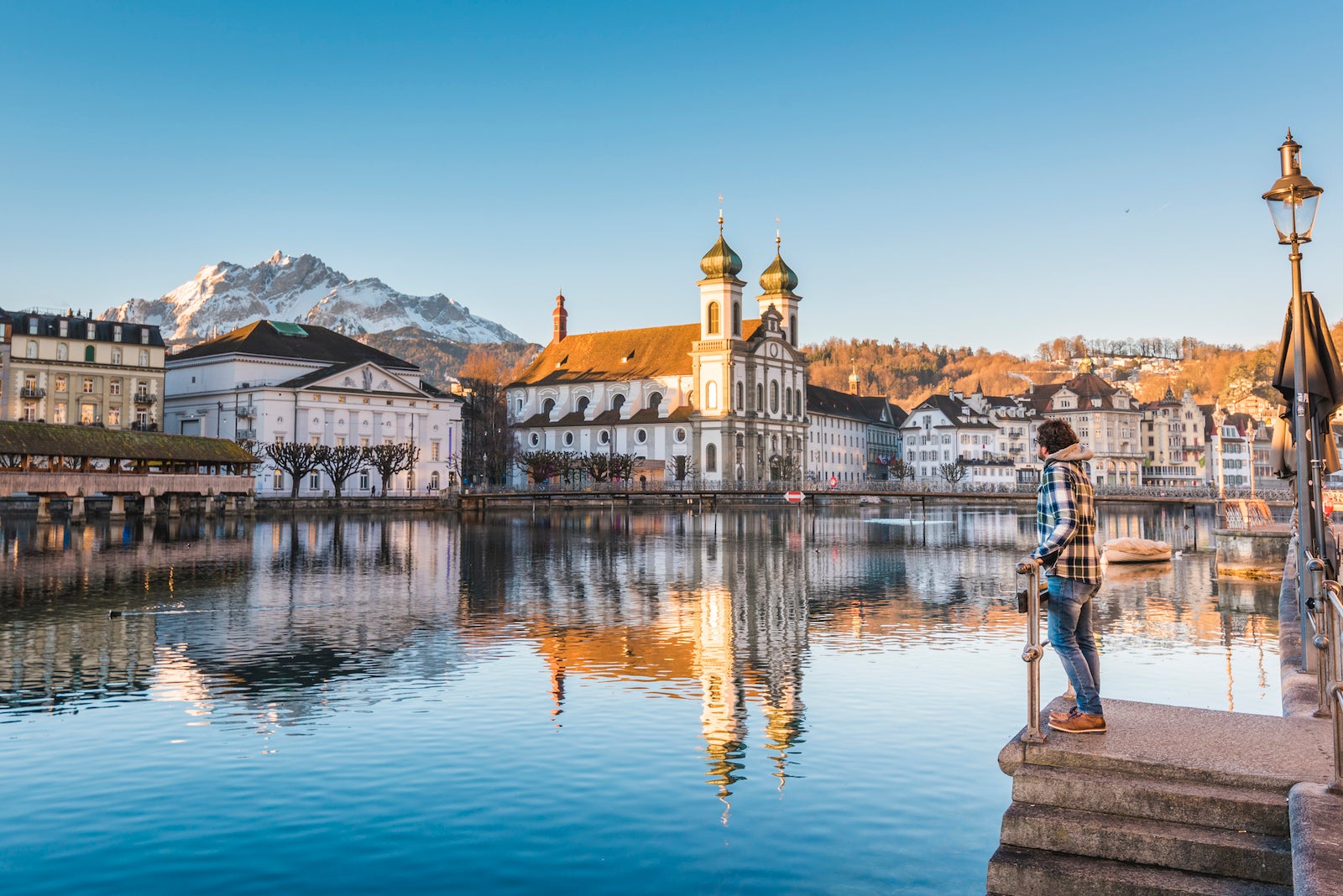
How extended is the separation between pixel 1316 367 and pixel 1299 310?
62 centimetres

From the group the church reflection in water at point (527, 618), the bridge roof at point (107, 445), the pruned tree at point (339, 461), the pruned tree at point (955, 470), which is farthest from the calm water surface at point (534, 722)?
the pruned tree at point (955, 470)

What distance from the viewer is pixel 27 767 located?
12.5m

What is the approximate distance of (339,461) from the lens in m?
89.2

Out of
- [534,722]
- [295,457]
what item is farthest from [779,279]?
[534,722]

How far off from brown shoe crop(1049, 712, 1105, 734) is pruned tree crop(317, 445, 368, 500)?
80955mm

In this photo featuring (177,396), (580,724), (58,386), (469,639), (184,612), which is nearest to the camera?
(580,724)

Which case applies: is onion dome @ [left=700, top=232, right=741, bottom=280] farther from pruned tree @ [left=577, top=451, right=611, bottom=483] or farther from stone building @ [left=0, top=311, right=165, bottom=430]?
stone building @ [left=0, top=311, right=165, bottom=430]

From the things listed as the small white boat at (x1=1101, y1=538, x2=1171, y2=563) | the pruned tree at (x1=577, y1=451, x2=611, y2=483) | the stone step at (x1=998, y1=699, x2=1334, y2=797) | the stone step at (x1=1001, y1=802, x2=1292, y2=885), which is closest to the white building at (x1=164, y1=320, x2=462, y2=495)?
the pruned tree at (x1=577, y1=451, x2=611, y2=483)

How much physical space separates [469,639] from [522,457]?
10668 centimetres

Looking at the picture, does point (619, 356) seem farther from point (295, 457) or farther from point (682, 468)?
point (295, 457)

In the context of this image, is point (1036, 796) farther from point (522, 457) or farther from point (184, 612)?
point (522, 457)

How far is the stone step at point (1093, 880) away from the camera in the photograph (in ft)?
22.5

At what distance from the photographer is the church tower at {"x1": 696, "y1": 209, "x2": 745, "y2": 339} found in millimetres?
123750

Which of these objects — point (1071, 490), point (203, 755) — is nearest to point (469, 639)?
point (203, 755)
